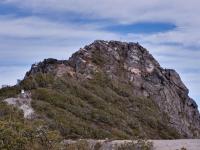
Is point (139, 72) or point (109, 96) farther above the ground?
point (139, 72)

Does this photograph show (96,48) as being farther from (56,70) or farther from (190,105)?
(190,105)

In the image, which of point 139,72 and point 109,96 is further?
point 139,72

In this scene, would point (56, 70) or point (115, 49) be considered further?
point (115, 49)

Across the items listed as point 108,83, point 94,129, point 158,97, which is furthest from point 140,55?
point 94,129

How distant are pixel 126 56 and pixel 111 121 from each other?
56.3ft

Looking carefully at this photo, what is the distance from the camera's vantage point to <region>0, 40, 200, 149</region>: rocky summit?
33.3 meters

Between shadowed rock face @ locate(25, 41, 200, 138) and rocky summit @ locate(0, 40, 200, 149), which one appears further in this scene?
shadowed rock face @ locate(25, 41, 200, 138)

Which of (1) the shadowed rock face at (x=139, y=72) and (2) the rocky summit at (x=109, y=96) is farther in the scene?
(1) the shadowed rock face at (x=139, y=72)

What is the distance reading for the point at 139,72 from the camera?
169 ft

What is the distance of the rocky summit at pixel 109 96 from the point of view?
33.3m

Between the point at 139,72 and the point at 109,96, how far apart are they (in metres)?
10.1

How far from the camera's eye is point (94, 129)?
33188 mm

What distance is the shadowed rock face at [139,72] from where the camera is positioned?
156ft

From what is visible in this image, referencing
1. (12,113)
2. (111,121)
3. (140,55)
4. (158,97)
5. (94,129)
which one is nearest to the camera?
(12,113)
